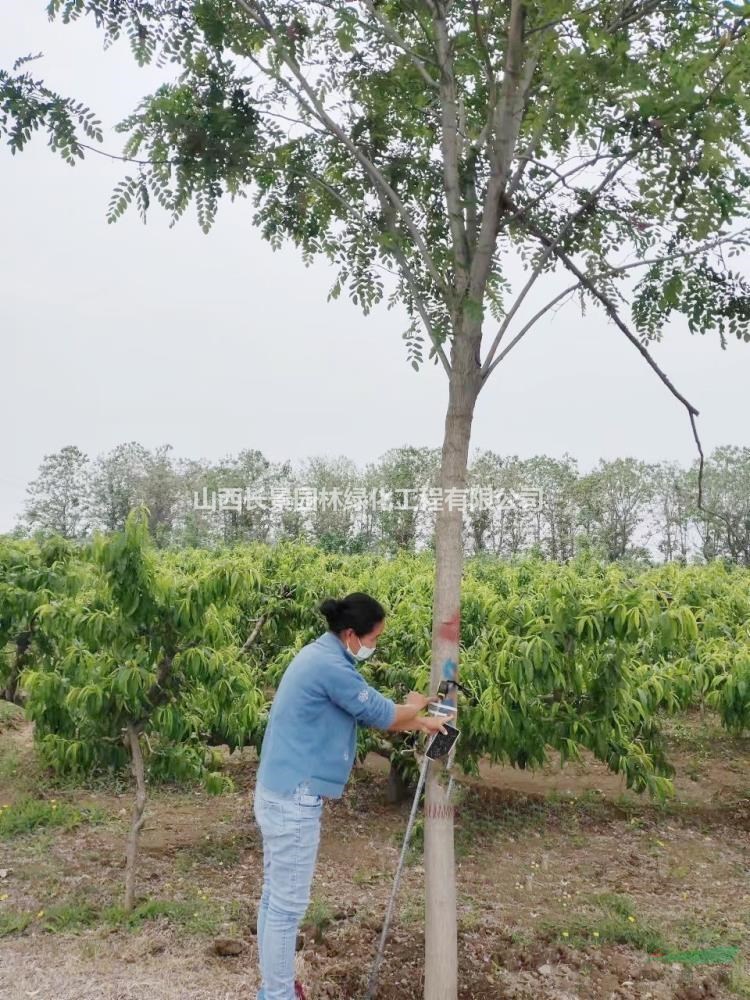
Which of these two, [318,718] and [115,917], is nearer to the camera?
[318,718]

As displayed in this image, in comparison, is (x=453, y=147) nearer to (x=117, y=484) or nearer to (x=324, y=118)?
(x=324, y=118)

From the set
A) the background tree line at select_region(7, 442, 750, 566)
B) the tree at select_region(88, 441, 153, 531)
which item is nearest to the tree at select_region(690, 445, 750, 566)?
the background tree line at select_region(7, 442, 750, 566)

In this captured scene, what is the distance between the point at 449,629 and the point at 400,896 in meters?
2.03

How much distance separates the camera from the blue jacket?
289 centimetres

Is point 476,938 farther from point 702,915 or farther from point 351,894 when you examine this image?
point 702,915

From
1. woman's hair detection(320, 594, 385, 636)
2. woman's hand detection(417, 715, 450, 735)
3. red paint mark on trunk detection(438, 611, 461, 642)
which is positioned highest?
woman's hair detection(320, 594, 385, 636)

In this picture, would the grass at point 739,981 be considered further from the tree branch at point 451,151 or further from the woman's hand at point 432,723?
the tree branch at point 451,151

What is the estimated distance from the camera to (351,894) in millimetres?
4574

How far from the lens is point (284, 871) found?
297cm

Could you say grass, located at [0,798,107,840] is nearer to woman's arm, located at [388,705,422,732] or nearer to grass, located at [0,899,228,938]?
grass, located at [0,899,228,938]

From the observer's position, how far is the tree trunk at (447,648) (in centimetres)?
318

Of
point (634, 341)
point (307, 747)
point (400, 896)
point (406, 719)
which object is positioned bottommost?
point (400, 896)

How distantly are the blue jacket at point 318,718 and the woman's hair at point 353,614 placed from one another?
0.09 metres

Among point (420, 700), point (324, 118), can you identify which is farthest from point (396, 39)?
point (420, 700)
